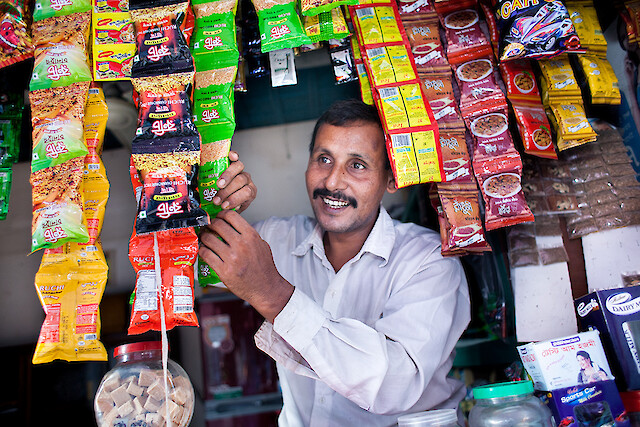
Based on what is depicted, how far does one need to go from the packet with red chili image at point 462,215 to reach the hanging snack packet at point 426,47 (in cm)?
43

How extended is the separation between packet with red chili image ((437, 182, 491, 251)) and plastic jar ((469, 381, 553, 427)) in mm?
470

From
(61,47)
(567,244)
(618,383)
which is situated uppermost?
(61,47)

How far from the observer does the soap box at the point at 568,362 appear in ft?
4.17

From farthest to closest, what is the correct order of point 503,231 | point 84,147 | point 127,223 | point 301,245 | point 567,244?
point 127,223, point 301,245, point 503,231, point 567,244, point 84,147

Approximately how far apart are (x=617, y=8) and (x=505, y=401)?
4.74 feet

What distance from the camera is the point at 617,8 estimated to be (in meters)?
1.67

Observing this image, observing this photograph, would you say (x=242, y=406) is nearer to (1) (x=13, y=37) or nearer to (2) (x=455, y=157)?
(2) (x=455, y=157)

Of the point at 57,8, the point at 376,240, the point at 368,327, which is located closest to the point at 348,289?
the point at 376,240

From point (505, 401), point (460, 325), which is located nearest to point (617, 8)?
point (460, 325)

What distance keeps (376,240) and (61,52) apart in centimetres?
124

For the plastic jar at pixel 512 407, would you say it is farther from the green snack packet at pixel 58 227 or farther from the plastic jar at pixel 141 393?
the green snack packet at pixel 58 227

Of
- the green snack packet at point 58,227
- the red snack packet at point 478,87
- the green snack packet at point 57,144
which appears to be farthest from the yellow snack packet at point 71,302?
the red snack packet at point 478,87

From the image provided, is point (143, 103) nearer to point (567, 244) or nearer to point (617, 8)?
point (567, 244)

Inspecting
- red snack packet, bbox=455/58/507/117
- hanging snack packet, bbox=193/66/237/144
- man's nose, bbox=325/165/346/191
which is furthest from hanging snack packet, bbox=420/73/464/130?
hanging snack packet, bbox=193/66/237/144
